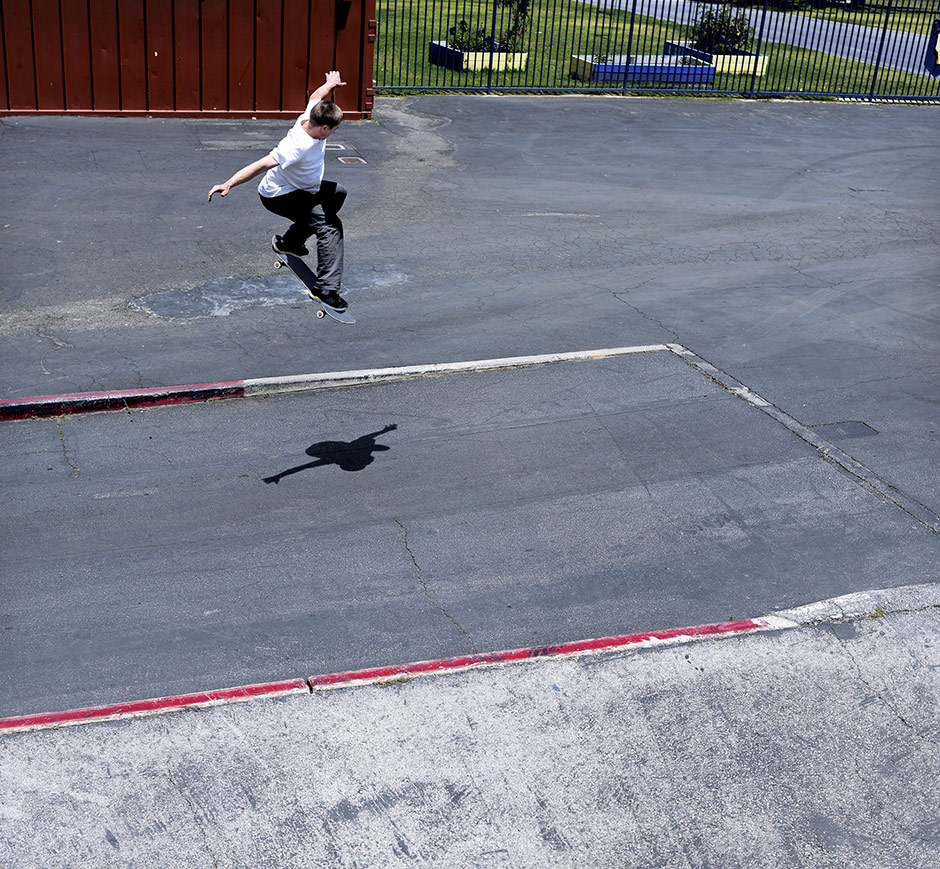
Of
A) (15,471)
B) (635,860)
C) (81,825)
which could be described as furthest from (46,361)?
(635,860)

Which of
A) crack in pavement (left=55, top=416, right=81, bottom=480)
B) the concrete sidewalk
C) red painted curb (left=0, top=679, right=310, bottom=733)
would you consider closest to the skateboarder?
crack in pavement (left=55, top=416, right=81, bottom=480)

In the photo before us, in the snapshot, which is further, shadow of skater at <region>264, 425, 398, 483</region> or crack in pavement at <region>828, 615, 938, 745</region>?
shadow of skater at <region>264, 425, 398, 483</region>

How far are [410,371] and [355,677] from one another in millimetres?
5025

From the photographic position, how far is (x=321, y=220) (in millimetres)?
9023

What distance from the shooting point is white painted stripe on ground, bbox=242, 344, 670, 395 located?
10.5 m

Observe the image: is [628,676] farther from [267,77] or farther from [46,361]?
[267,77]

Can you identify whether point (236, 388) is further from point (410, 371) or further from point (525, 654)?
point (525, 654)

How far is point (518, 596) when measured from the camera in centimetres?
743

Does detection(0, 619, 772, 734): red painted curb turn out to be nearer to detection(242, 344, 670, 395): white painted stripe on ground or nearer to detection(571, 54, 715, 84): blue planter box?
detection(242, 344, 670, 395): white painted stripe on ground

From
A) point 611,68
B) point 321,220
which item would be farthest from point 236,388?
point 611,68

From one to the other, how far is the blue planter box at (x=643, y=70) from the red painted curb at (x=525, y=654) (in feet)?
72.0

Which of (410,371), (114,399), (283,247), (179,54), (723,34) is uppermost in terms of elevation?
(723,34)

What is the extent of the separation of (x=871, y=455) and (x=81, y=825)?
7.74 m

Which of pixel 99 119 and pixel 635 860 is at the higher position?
pixel 99 119
